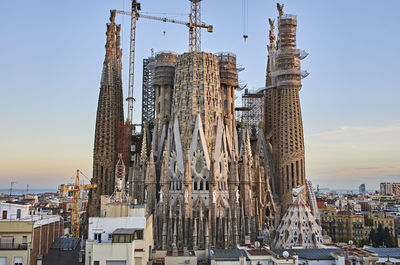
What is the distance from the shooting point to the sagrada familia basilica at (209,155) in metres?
54.1

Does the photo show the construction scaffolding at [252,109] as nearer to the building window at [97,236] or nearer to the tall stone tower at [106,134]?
the tall stone tower at [106,134]

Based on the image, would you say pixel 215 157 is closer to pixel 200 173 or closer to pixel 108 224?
pixel 200 173

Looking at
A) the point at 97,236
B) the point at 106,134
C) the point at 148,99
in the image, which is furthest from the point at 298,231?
the point at 148,99

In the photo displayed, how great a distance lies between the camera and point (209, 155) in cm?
5828

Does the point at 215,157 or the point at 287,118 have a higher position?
the point at 287,118

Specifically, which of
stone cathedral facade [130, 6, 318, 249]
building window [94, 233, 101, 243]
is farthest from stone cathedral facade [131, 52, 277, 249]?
building window [94, 233, 101, 243]

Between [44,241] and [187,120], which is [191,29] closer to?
[187,120]

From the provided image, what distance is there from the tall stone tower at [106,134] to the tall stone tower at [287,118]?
83.3 ft

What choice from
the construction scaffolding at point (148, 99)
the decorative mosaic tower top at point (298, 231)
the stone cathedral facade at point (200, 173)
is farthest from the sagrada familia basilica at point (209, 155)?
the construction scaffolding at point (148, 99)

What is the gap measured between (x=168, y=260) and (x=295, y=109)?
3732cm

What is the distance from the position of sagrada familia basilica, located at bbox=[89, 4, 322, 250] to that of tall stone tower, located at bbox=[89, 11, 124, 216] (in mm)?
156

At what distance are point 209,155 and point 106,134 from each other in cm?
1977

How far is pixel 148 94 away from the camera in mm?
90625

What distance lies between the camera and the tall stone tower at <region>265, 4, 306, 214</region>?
63594 mm
